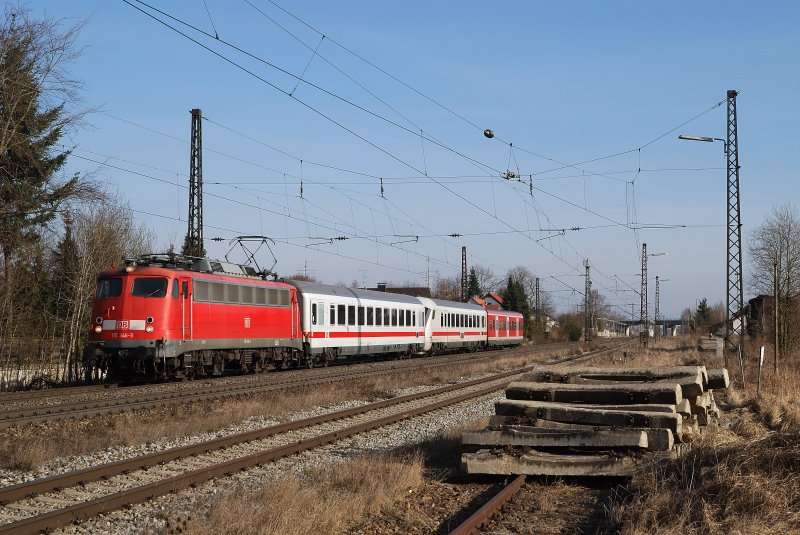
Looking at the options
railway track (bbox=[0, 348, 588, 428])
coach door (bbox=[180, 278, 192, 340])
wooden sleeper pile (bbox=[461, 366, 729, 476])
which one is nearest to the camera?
wooden sleeper pile (bbox=[461, 366, 729, 476])

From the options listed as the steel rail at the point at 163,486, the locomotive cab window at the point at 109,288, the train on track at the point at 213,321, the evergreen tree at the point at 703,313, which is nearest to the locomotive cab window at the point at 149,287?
the train on track at the point at 213,321

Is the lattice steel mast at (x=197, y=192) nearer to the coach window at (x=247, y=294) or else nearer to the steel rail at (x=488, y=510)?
the coach window at (x=247, y=294)

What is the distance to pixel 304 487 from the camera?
356 inches

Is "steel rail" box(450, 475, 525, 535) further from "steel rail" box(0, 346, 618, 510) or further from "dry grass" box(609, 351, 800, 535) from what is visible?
"steel rail" box(0, 346, 618, 510)

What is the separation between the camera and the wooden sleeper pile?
936 cm

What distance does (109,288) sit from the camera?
73.5 ft

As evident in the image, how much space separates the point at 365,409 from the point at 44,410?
6.27 m

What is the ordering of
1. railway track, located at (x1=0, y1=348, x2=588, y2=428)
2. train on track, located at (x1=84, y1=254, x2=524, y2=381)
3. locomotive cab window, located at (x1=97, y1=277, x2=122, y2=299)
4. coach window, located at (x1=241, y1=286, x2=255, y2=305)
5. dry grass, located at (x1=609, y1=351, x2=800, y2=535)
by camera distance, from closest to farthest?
dry grass, located at (x1=609, y1=351, x2=800, y2=535) < railway track, located at (x1=0, y1=348, x2=588, y2=428) < train on track, located at (x1=84, y1=254, x2=524, y2=381) < locomotive cab window, located at (x1=97, y1=277, x2=122, y2=299) < coach window, located at (x1=241, y1=286, x2=255, y2=305)

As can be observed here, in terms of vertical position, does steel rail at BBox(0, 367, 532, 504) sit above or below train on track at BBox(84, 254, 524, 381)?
below

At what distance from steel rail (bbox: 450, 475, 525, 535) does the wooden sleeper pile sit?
0.52m

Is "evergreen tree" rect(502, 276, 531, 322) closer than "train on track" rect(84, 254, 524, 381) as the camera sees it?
No

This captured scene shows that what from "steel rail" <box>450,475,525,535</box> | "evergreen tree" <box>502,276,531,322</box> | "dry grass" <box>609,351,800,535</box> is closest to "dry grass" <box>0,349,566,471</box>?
"steel rail" <box>450,475,525,535</box>

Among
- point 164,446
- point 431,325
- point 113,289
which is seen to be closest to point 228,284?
point 113,289

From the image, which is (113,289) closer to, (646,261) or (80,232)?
(80,232)
